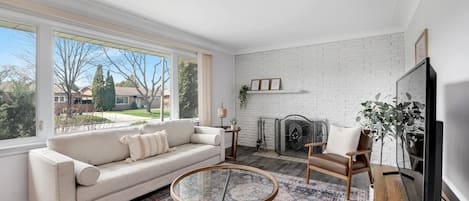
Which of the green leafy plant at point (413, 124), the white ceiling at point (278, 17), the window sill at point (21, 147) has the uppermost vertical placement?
the white ceiling at point (278, 17)

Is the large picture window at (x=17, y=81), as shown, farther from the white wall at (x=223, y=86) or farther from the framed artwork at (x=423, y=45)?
the framed artwork at (x=423, y=45)

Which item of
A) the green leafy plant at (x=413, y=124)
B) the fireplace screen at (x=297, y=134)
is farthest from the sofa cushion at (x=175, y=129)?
the green leafy plant at (x=413, y=124)

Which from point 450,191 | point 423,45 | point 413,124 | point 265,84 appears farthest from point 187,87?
point 450,191

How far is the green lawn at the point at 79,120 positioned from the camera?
2.73 m

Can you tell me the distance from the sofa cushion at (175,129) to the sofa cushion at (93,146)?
15.4 inches

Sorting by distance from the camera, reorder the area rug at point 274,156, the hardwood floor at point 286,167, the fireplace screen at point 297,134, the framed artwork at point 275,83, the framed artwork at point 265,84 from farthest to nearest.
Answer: the framed artwork at point 265,84 → the framed artwork at point 275,83 → the fireplace screen at point 297,134 → the area rug at point 274,156 → the hardwood floor at point 286,167

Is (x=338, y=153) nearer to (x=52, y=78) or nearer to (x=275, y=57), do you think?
(x=275, y=57)

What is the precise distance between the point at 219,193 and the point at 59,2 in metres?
2.65

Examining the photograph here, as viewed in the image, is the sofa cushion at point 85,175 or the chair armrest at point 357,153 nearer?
the sofa cushion at point 85,175

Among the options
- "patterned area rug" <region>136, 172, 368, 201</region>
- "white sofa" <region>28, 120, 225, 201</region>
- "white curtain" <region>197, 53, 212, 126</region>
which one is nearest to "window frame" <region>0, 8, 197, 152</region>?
"white sofa" <region>28, 120, 225, 201</region>

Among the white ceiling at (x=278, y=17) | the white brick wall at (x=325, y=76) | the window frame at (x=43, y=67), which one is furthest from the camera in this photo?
the white brick wall at (x=325, y=76)

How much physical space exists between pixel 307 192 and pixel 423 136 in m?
1.99

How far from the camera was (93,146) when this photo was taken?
2.58m

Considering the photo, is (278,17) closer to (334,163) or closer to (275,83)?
(275,83)
